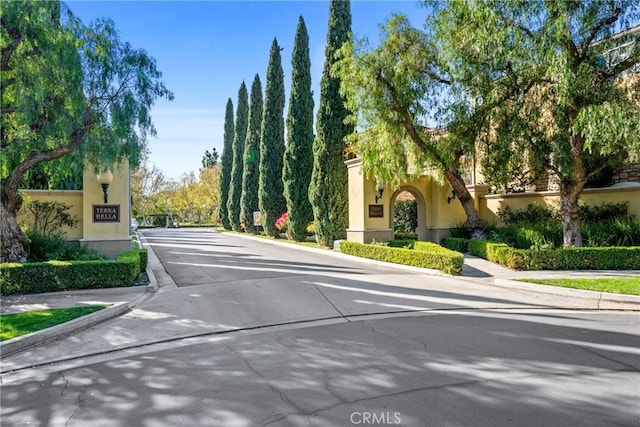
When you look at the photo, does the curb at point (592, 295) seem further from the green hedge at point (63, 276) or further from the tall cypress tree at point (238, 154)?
the tall cypress tree at point (238, 154)

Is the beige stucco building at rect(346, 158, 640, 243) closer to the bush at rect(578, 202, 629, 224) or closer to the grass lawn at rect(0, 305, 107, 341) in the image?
the bush at rect(578, 202, 629, 224)

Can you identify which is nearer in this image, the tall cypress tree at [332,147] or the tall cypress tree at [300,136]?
the tall cypress tree at [332,147]

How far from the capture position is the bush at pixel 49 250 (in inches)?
383

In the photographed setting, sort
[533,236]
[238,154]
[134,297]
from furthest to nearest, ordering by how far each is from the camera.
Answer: [238,154], [533,236], [134,297]

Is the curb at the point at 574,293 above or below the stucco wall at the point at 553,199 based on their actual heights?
below

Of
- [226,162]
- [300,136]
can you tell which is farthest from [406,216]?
[226,162]

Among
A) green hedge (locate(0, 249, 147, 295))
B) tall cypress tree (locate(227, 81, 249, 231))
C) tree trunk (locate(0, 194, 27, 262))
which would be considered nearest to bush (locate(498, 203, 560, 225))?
green hedge (locate(0, 249, 147, 295))

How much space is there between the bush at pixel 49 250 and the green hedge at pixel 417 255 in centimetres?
856

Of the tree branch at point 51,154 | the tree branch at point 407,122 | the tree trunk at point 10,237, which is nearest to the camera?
the tree trunk at point 10,237

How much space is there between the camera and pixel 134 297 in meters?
7.99

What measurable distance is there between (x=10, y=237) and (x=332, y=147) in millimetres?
12744

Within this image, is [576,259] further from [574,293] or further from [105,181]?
[105,181]

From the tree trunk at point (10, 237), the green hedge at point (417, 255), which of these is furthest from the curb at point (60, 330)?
the green hedge at point (417, 255)

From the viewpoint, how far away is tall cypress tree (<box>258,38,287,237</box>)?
2614cm
